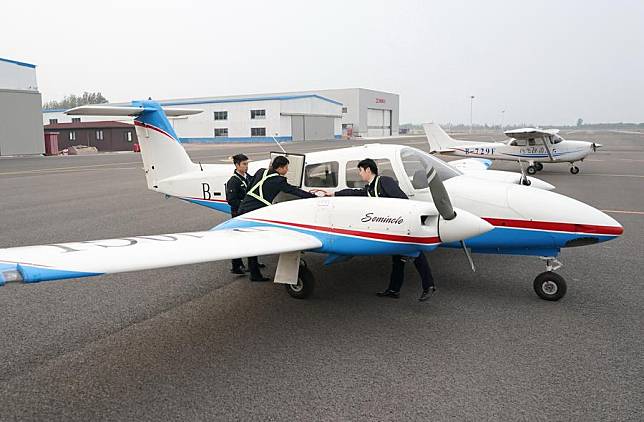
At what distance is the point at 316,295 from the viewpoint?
611 cm

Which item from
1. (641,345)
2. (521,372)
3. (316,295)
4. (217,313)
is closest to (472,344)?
(521,372)

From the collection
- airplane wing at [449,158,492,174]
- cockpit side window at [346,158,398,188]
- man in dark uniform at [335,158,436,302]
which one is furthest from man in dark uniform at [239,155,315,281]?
airplane wing at [449,158,492,174]

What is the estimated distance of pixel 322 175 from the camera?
7078 millimetres

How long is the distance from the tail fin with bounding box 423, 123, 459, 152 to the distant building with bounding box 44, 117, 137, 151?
1537 inches

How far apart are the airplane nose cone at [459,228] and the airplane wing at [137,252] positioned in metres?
1.36

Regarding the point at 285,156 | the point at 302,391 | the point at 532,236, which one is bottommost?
the point at 302,391

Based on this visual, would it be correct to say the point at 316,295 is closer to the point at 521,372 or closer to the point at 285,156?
the point at 285,156

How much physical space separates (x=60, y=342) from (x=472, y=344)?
162 inches

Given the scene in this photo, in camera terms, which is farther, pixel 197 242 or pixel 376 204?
pixel 376 204

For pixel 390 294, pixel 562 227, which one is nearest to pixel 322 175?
pixel 390 294

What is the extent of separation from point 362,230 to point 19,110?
4323 centimetres

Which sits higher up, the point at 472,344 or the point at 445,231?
the point at 445,231

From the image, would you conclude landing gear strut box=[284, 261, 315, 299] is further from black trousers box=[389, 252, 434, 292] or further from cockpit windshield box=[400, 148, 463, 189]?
cockpit windshield box=[400, 148, 463, 189]

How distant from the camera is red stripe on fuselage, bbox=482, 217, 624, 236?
18.0 ft
